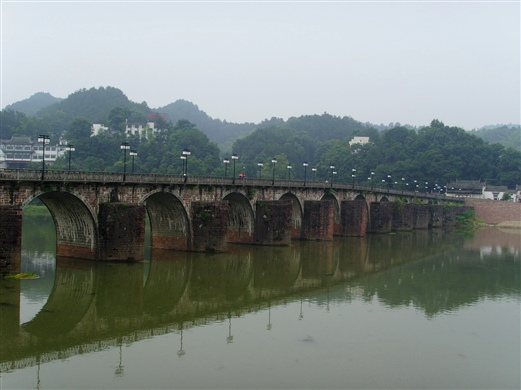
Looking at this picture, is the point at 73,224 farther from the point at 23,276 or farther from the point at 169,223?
the point at 169,223

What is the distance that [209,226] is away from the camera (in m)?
50.4

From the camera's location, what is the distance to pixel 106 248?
41.8 m

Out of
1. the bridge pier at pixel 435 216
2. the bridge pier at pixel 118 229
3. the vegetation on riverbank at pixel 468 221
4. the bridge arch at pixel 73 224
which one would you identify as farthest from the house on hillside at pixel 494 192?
the bridge arch at pixel 73 224

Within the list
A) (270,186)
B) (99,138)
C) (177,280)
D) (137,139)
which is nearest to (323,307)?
(177,280)

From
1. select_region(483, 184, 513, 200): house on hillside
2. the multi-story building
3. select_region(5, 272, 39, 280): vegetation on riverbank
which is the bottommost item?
select_region(5, 272, 39, 280): vegetation on riverbank

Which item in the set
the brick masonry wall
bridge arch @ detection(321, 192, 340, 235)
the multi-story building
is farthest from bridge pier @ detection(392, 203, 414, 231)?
the multi-story building

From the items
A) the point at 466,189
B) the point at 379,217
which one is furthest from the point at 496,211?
the point at 379,217

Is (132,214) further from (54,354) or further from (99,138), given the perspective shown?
(99,138)

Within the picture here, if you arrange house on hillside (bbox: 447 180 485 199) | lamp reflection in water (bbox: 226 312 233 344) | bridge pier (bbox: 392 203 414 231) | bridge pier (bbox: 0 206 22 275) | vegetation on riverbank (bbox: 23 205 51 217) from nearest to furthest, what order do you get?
1. lamp reflection in water (bbox: 226 312 233 344)
2. bridge pier (bbox: 0 206 22 275)
3. vegetation on riverbank (bbox: 23 205 51 217)
4. bridge pier (bbox: 392 203 414 231)
5. house on hillside (bbox: 447 180 485 199)

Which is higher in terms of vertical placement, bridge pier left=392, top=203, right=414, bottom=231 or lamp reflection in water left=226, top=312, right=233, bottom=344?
bridge pier left=392, top=203, right=414, bottom=231

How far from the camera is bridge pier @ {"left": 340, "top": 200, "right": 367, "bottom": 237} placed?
247 feet

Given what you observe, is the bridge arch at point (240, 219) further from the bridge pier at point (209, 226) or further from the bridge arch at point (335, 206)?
the bridge arch at point (335, 206)

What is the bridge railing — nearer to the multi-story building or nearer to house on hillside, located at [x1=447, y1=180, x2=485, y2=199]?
house on hillside, located at [x1=447, y1=180, x2=485, y2=199]

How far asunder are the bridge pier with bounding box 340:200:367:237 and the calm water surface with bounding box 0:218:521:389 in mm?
24263
